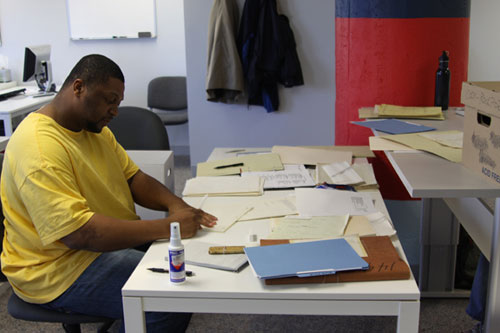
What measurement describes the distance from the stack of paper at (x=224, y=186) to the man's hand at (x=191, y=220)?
285 millimetres

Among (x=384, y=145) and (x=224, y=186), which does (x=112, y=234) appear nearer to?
(x=224, y=186)

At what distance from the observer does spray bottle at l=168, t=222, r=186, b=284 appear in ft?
4.52

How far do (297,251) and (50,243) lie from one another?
0.72 meters

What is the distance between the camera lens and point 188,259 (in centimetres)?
153

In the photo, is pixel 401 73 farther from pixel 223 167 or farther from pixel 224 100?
pixel 224 100

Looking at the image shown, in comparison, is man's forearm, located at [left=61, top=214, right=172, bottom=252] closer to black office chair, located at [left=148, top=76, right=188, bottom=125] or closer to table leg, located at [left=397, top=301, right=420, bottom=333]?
table leg, located at [left=397, top=301, right=420, bottom=333]

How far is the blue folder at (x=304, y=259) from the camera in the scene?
1384 mm

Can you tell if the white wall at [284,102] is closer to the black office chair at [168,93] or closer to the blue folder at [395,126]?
the black office chair at [168,93]

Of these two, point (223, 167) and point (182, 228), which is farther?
point (223, 167)

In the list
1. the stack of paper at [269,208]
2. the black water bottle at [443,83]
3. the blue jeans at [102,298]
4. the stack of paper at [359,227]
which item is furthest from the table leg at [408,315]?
the black water bottle at [443,83]

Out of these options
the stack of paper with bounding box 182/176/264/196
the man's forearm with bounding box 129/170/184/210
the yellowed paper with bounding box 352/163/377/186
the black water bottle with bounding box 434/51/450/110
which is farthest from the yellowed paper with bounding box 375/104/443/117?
the man's forearm with bounding box 129/170/184/210

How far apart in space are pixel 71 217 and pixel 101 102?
1.31 feet

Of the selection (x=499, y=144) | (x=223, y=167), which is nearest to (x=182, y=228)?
(x=223, y=167)

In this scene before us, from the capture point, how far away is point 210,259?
1528mm
